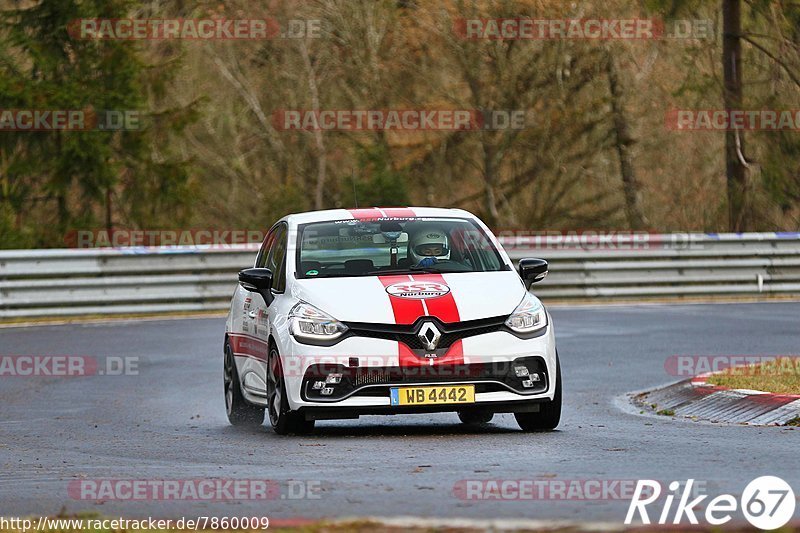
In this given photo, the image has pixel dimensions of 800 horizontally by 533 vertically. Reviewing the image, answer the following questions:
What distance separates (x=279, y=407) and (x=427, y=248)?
5.61ft

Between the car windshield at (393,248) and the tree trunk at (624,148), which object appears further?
the tree trunk at (624,148)

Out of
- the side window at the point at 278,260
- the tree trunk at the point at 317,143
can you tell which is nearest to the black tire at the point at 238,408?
the side window at the point at 278,260

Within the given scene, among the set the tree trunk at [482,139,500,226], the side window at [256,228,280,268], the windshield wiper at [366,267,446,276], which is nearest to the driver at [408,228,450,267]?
the windshield wiper at [366,267,446,276]

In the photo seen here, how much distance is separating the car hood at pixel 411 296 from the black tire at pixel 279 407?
531mm

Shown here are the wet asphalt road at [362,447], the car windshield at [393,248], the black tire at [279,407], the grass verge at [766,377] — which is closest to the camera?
the wet asphalt road at [362,447]

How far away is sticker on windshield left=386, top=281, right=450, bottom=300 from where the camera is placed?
37.7 feet

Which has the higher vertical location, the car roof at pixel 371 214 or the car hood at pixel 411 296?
the car roof at pixel 371 214

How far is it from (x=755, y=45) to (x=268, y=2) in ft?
43.9

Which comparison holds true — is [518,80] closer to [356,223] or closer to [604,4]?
[604,4]

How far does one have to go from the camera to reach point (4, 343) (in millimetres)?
21172

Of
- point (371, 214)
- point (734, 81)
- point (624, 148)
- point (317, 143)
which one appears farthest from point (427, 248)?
point (317, 143)

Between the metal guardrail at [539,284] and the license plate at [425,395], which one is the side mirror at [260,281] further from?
the metal guardrail at [539,284]

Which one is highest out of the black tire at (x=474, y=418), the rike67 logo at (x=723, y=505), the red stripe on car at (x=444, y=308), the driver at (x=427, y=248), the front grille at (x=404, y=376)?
the driver at (x=427, y=248)

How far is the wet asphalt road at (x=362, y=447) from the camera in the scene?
8.05 meters
